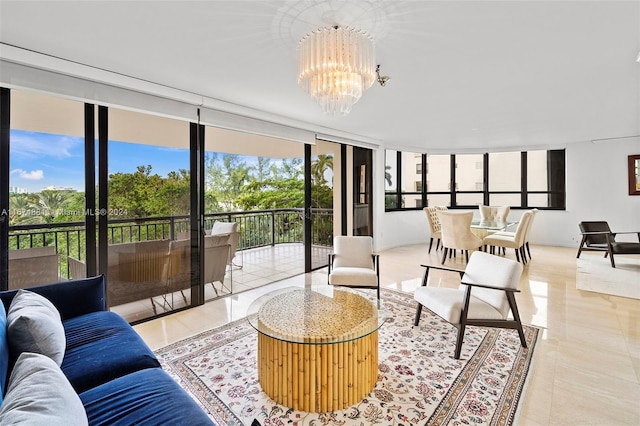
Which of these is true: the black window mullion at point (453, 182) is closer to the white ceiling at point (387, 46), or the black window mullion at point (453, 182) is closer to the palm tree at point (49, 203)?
the white ceiling at point (387, 46)

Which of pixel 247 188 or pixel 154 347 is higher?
pixel 247 188

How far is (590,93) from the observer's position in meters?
3.53

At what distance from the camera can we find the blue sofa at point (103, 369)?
1246mm

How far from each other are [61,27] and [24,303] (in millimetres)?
1800

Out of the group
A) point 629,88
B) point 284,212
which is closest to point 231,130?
point 284,212

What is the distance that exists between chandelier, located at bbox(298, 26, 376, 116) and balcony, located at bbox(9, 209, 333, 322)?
7.67ft

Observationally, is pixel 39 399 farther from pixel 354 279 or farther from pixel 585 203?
pixel 585 203

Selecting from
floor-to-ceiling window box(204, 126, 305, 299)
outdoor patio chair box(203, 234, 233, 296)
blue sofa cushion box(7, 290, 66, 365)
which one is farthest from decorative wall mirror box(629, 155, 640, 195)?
blue sofa cushion box(7, 290, 66, 365)

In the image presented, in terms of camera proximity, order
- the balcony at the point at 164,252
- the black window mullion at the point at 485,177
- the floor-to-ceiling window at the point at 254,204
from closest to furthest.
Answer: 1. the balcony at the point at 164,252
2. the floor-to-ceiling window at the point at 254,204
3. the black window mullion at the point at 485,177

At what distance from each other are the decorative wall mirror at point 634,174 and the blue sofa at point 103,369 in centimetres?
Answer: 885

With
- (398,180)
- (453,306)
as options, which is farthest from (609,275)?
(398,180)

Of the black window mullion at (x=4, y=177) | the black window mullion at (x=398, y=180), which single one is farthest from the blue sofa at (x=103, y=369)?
the black window mullion at (x=398, y=180)

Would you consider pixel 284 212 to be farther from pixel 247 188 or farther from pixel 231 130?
pixel 231 130

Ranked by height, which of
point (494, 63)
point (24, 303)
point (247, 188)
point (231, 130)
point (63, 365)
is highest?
point (494, 63)
